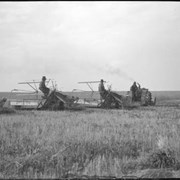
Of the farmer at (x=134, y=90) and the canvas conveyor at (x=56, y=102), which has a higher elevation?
the farmer at (x=134, y=90)

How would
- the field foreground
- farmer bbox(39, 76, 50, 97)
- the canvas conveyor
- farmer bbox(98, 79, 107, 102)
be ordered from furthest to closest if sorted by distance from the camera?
farmer bbox(98, 79, 107, 102), farmer bbox(39, 76, 50, 97), the canvas conveyor, the field foreground

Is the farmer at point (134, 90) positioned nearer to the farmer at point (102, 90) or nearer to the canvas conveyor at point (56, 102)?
the farmer at point (102, 90)

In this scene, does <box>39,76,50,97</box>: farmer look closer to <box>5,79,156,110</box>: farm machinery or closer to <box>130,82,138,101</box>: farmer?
<box>5,79,156,110</box>: farm machinery

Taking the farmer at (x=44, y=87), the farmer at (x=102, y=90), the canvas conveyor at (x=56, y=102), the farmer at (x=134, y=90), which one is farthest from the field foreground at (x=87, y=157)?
the farmer at (x=134, y=90)

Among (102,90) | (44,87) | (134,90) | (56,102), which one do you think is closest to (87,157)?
(56,102)

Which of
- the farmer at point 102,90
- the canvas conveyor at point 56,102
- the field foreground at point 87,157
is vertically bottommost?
the field foreground at point 87,157

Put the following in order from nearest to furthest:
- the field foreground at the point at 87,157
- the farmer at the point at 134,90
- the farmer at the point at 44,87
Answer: the field foreground at the point at 87,157, the farmer at the point at 44,87, the farmer at the point at 134,90

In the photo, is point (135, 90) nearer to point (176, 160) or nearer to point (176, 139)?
point (176, 139)

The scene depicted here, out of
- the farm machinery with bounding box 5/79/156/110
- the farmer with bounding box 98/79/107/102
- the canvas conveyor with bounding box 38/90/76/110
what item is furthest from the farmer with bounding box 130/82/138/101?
the canvas conveyor with bounding box 38/90/76/110

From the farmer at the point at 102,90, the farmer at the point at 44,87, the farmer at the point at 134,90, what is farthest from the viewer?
the farmer at the point at 134,90

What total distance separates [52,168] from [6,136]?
4.30 metres

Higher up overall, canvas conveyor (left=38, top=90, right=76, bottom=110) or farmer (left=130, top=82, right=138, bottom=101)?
farmer (left=130, top=82, right=138, bottom=101)

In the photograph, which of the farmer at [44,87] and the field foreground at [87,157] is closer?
the field foreground at [87,157]

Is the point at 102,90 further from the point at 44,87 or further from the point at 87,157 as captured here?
the point at 87,157
